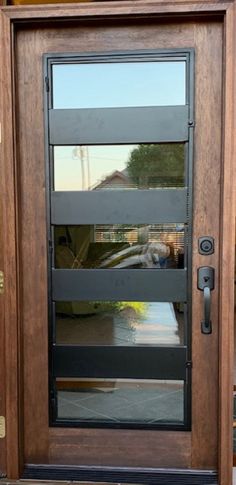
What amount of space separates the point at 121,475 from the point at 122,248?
3.43 feet

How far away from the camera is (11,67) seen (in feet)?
6.07

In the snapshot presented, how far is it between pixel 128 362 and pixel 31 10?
1.61 meters

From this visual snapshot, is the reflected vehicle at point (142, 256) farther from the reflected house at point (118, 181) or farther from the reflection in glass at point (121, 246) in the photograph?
the reflected house at point (118, 181)

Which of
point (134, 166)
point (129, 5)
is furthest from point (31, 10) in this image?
point (134, 166)

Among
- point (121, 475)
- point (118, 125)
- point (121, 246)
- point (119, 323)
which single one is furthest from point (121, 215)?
point (121, 475)

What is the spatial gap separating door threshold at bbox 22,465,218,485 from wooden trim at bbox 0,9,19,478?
0.13m

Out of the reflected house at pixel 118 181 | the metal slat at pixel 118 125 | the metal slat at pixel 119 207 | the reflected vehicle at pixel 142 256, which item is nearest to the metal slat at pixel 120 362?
the reflected vehicle at pixel 142 256

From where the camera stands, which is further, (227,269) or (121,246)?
(121,246)

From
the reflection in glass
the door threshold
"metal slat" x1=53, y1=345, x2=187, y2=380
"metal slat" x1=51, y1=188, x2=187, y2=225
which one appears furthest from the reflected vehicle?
the door threshold

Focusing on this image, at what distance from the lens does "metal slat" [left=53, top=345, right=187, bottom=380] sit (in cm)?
192

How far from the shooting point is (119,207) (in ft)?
6.22

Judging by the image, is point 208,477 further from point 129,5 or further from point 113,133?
point 129,5

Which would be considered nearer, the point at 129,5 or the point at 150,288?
the point at 129,5

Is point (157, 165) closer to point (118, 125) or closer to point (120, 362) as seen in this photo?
point (118, 125)
